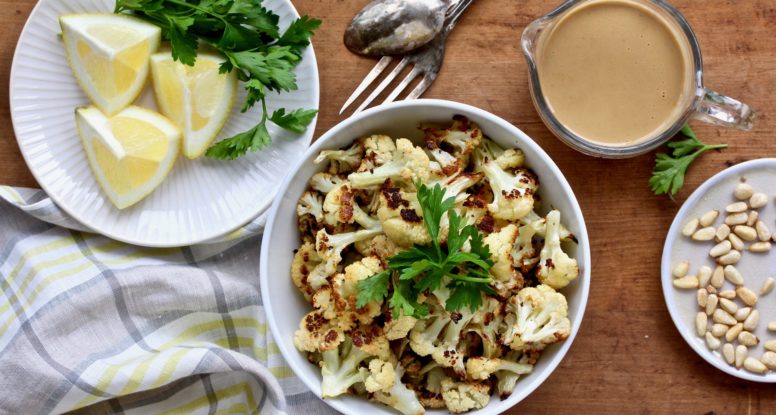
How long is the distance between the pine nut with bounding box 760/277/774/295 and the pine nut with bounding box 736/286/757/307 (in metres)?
0.02

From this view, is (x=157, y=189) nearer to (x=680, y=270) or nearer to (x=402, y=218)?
(x=402, y=218)

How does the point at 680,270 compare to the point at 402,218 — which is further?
the point at 680,270

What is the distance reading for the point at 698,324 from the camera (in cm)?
202

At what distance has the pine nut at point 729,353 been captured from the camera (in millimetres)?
2021

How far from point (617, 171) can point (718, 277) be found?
39 cm

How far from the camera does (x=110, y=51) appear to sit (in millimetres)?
1896

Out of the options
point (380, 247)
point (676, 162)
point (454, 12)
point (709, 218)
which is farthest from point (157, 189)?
point (709, 218)

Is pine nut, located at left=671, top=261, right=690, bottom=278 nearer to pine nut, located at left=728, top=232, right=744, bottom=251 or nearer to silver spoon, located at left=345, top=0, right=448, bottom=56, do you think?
pine nut, located at left=728, top=232, right=744, bottom=251

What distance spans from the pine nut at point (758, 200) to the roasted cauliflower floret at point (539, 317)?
670mm

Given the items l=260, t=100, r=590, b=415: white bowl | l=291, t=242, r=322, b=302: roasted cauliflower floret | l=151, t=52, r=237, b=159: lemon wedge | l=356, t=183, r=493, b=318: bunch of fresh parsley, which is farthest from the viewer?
l=151, t=52, r=237, b=159: lemon wedge

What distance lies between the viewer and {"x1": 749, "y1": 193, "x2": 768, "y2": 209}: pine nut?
1992 millimetres

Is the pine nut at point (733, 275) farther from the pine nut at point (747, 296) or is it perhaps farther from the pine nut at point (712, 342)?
the pine nut at point (712, 342)

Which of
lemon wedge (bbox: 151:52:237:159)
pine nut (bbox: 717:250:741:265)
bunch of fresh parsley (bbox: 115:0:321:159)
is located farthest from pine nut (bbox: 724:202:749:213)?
lemon wedge (bbox: 151:52:237:159)

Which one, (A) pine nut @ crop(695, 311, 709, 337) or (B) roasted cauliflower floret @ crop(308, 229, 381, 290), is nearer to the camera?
(B) roasted cauliflower floret @ crop(308, 229, 381, 290)
